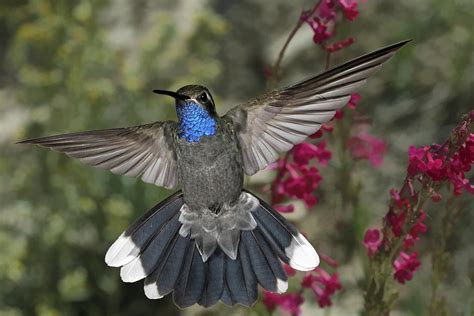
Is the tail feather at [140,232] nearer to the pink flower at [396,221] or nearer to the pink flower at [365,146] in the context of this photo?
the pink flower at [396,221]

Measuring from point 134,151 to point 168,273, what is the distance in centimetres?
37

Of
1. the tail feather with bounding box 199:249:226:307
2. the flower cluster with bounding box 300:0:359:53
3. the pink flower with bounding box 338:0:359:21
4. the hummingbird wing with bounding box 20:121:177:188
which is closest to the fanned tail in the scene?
the tail feather with bounding box 199:249:226:307

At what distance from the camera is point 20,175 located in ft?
13.0

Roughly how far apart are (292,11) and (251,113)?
3.26 meters

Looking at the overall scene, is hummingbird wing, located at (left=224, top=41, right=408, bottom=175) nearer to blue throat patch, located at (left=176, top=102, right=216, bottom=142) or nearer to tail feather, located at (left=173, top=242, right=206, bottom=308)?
blue throat patch, located at (left=176, top=102, right=216, bottom=142)

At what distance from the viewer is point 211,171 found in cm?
222

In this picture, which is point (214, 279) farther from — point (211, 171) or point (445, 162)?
point (445, 162)

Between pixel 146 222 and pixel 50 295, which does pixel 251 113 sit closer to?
pixel 146 222

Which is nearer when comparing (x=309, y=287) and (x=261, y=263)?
(x=261, y=263)

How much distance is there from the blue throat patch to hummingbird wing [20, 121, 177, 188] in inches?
4.6

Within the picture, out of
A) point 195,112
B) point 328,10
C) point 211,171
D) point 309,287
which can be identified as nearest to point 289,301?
point 309,287

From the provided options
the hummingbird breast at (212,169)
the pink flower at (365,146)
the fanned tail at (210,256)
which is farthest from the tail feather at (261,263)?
the pink flower at (365,146)

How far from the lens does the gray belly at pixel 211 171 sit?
2189 mm

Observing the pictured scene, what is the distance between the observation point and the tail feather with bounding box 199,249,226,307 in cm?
224
